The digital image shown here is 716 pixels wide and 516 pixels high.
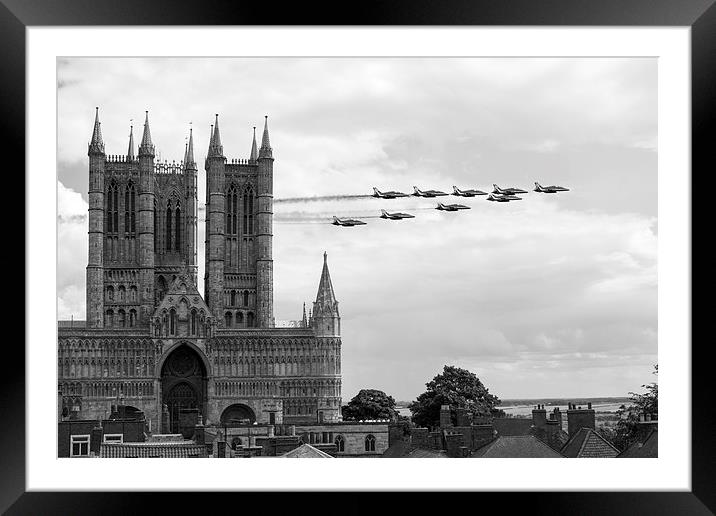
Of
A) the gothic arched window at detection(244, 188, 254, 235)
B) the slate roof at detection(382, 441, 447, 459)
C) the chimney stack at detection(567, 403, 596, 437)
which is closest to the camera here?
the slate roof at detection(382, 441, 447, 459)

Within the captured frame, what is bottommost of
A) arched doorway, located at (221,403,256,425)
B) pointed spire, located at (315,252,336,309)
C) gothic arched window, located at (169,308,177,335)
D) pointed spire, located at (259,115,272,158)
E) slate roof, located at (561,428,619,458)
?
arched doorway, located at (221,403,256,425)

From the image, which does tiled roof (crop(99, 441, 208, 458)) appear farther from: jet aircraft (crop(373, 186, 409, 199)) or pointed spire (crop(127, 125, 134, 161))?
pointed spire (crop(127, 125, 134, 161))

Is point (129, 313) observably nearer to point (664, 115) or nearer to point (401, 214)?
point (401, 214)

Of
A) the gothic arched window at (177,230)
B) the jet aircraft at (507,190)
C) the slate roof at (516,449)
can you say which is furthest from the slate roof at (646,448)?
the gothic arched window at (177,230)

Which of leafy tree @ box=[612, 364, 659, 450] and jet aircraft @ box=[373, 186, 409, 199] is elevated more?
jet aircraft @ box=[373, 186, 409, 199]

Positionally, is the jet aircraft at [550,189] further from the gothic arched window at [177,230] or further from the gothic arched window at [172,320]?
the gothic arched window at [177,230]

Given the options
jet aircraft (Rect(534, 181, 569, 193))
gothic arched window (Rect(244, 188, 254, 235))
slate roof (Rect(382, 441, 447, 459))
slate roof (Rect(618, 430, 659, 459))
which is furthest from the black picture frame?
gothic arched window (Rect(244, 188, 254, 235))

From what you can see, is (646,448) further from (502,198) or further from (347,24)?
(502,198)
